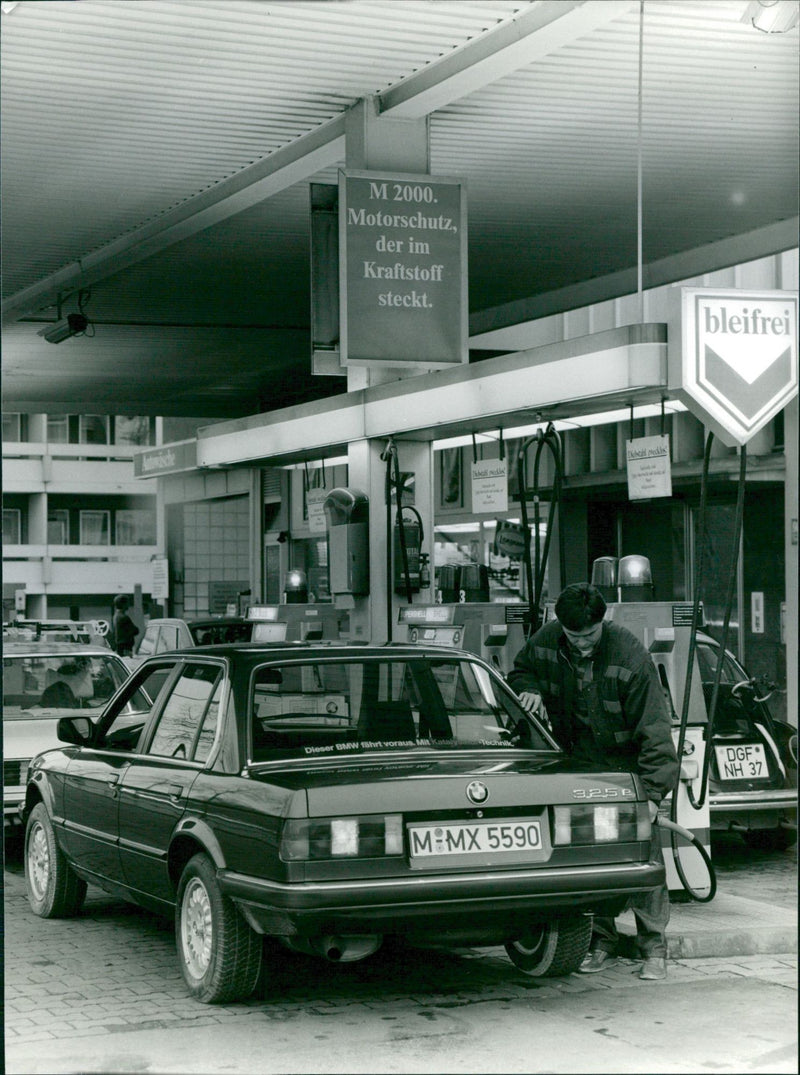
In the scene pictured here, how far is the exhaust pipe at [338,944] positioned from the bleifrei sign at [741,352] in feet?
9.65

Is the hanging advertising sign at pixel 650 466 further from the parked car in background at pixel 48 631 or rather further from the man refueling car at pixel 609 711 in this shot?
the parked car in background at pixel 48 631

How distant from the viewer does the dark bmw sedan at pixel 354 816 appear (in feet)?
18.9

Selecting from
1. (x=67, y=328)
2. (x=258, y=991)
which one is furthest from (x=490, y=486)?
(x=67, y=328)

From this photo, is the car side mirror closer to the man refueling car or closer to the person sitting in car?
the man refueling car

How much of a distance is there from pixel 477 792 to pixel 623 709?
1329 millimetres

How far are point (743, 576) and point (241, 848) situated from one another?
38.0 ft

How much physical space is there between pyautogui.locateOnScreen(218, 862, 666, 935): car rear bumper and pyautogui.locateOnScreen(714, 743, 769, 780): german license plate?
3.71m

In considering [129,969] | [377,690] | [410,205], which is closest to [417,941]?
[377,690]

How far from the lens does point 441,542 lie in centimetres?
2189

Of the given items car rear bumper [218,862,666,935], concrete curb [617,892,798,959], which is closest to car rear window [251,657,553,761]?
car rear bumper [218,862,666,935]

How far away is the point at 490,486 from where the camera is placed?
1110 centimetres

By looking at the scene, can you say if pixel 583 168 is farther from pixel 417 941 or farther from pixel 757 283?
pixel 417 941

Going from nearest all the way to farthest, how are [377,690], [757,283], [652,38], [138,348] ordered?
[377,690]
[652,38]
[757,283]
[138,348]

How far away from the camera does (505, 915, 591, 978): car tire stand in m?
6.71
